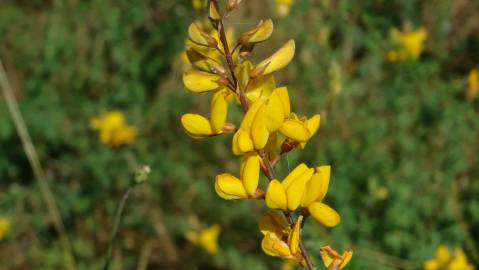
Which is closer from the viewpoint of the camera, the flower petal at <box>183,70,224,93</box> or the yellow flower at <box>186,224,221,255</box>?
the flower petal at <box>183,70,224,93</box>

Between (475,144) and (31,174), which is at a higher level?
(475,144)

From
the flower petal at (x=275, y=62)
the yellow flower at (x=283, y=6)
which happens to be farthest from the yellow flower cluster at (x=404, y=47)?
the flower petal at (x=275, y=62)

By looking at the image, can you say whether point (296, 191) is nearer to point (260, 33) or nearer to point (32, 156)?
point (260, 33)

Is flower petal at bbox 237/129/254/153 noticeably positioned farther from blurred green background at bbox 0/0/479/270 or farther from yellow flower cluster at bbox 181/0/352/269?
blurred green background at bbox 0/0/479/270

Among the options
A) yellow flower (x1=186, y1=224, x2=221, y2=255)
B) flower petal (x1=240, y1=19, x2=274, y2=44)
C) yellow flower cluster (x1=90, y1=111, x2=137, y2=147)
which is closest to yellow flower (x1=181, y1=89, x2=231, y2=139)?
flower petal (x1=240, y1=19, x2=274, y2=44)

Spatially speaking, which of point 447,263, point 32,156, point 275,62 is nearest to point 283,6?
point 32,156

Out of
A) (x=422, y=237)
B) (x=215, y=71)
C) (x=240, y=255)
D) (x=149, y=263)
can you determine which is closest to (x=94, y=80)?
(x=149, y=263)

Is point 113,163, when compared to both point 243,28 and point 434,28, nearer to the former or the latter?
point 243,28
